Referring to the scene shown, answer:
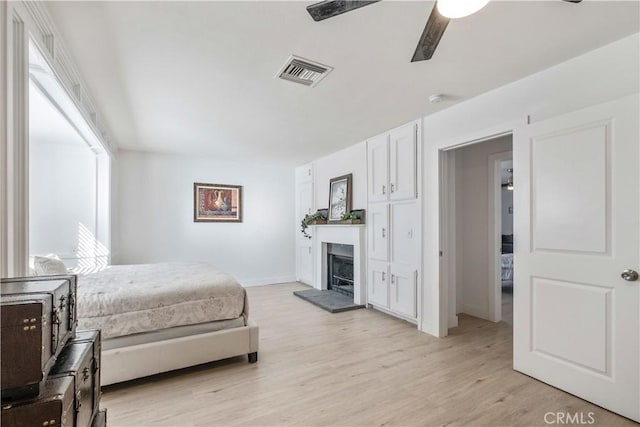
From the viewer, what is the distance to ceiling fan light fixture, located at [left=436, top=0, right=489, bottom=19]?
119cm

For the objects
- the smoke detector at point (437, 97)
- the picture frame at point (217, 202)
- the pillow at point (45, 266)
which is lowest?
the pillow at point (45, 266)

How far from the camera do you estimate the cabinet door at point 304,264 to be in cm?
604

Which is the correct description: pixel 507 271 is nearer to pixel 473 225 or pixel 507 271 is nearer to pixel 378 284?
pixel 473 225

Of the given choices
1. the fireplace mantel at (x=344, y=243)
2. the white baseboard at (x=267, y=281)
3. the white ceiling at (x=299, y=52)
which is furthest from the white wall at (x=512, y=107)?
the white baseboard at (x=267, y=281)

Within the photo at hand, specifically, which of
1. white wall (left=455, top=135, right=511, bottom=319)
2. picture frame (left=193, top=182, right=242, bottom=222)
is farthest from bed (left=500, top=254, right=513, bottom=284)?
picture frame (left=193, top=182, right=242, bottom=222)

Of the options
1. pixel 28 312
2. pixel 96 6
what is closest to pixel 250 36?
pixel 96 6

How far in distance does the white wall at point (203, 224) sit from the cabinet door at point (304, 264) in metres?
0.20

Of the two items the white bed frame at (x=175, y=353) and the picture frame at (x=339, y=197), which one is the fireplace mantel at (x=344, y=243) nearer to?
the picture frame at (x=339, y=197)

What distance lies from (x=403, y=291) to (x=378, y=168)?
65.9 inches

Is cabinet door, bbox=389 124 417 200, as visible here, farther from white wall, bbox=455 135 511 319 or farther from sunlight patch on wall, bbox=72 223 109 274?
sunlight patch on wall, bbox=72 223 109 274

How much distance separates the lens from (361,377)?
2471 mm

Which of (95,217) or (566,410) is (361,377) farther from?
(95,217)

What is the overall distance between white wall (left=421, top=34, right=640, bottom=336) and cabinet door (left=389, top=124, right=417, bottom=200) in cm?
17

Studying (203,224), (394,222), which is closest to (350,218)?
(394,222)
